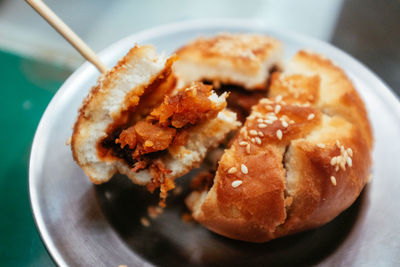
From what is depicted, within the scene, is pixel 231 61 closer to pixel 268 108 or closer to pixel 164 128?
pixel 268 108

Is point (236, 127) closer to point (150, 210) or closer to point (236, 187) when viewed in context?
point (236, 187)

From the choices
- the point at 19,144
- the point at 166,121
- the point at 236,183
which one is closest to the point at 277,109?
the point at 236,183

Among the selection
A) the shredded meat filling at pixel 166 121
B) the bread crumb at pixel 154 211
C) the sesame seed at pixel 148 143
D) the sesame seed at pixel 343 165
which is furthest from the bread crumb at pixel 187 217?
the sesame seed at pixel 343 165

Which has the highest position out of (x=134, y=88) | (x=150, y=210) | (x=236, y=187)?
(x=134, y=88)

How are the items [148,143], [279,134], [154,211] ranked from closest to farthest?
1. [148,143]
2. [279,134]
3. [154,211]

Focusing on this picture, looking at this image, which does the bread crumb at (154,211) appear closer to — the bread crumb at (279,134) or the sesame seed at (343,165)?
the bread crumb at (279,134)

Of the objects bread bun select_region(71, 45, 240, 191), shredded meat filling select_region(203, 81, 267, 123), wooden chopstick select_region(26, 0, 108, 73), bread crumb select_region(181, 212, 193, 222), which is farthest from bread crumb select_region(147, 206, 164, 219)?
wooden chopstick select_region(26, 0, 108, 73)

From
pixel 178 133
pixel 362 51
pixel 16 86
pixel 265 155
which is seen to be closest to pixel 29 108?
pixel 16 86
